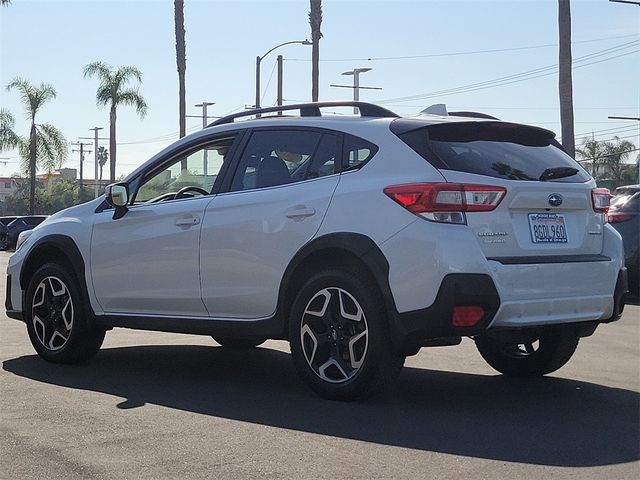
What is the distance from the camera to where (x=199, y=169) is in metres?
7.78

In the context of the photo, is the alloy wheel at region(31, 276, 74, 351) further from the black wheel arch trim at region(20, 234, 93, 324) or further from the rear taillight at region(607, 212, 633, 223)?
the rear taillight at region(607, 212, 633, 223)

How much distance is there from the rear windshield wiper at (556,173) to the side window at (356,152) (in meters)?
1.03

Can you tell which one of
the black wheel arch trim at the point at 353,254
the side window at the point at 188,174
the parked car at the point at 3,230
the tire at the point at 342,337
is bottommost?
the parked car at the point at 3,230

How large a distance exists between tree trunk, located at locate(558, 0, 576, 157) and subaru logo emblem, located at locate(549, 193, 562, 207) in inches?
754

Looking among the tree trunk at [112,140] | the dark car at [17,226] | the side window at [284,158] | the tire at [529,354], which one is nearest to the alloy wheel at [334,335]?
the side window at [284,158]

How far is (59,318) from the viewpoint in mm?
8211

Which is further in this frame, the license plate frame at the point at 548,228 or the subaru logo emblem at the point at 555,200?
the subaru logo emblem at the point at 555,200

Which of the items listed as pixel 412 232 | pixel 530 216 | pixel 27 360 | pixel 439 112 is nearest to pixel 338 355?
pixel 412 232

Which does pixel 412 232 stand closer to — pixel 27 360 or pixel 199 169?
pixel 199 169

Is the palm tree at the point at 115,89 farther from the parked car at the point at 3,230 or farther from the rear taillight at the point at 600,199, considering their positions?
the rear taillight at the point at 600,199

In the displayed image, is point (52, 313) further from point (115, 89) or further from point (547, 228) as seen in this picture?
point (115, 89)

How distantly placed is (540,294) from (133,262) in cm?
303

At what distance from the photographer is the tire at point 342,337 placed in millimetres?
6219

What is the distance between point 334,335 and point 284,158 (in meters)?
1.30
